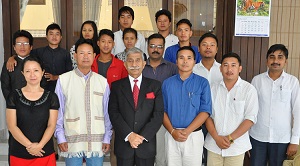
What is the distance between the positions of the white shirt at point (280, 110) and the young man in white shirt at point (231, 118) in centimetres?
27

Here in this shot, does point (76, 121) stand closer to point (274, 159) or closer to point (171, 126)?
point (171, 126)

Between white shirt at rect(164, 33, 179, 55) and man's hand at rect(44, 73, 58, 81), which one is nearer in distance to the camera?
man's hand at rect(44, 73, 58, 81)

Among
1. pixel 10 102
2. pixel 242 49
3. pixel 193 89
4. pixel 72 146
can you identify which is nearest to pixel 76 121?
pixel 72 146

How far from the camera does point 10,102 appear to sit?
293 centimetres

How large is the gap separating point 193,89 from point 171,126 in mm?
414

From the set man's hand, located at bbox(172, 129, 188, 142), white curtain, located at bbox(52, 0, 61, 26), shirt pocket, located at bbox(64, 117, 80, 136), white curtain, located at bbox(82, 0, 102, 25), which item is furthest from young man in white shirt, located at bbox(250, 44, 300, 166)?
white curtain, located at bbox(52, 0, 61, 26)

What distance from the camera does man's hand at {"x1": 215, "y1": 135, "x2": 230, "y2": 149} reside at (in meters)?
3.25

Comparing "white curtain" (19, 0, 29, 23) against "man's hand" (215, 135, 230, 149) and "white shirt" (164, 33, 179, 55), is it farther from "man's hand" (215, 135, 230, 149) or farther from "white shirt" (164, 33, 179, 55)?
"man's hand" (215, 135, 230, 149)

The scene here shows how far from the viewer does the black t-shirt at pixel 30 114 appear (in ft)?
9.62

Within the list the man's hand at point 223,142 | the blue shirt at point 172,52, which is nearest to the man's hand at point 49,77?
the blue shirt at point 172,52

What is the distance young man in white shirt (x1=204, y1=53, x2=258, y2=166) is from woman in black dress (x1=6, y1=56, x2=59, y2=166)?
4.98ft

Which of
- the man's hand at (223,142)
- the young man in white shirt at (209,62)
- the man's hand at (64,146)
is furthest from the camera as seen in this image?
the young man in white shirt at (209,62)

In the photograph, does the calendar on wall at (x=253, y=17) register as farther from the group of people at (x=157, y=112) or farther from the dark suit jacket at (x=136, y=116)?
→ the dark suit jacket at (x=136, y=116)

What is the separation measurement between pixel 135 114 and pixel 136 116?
21 millimetres
